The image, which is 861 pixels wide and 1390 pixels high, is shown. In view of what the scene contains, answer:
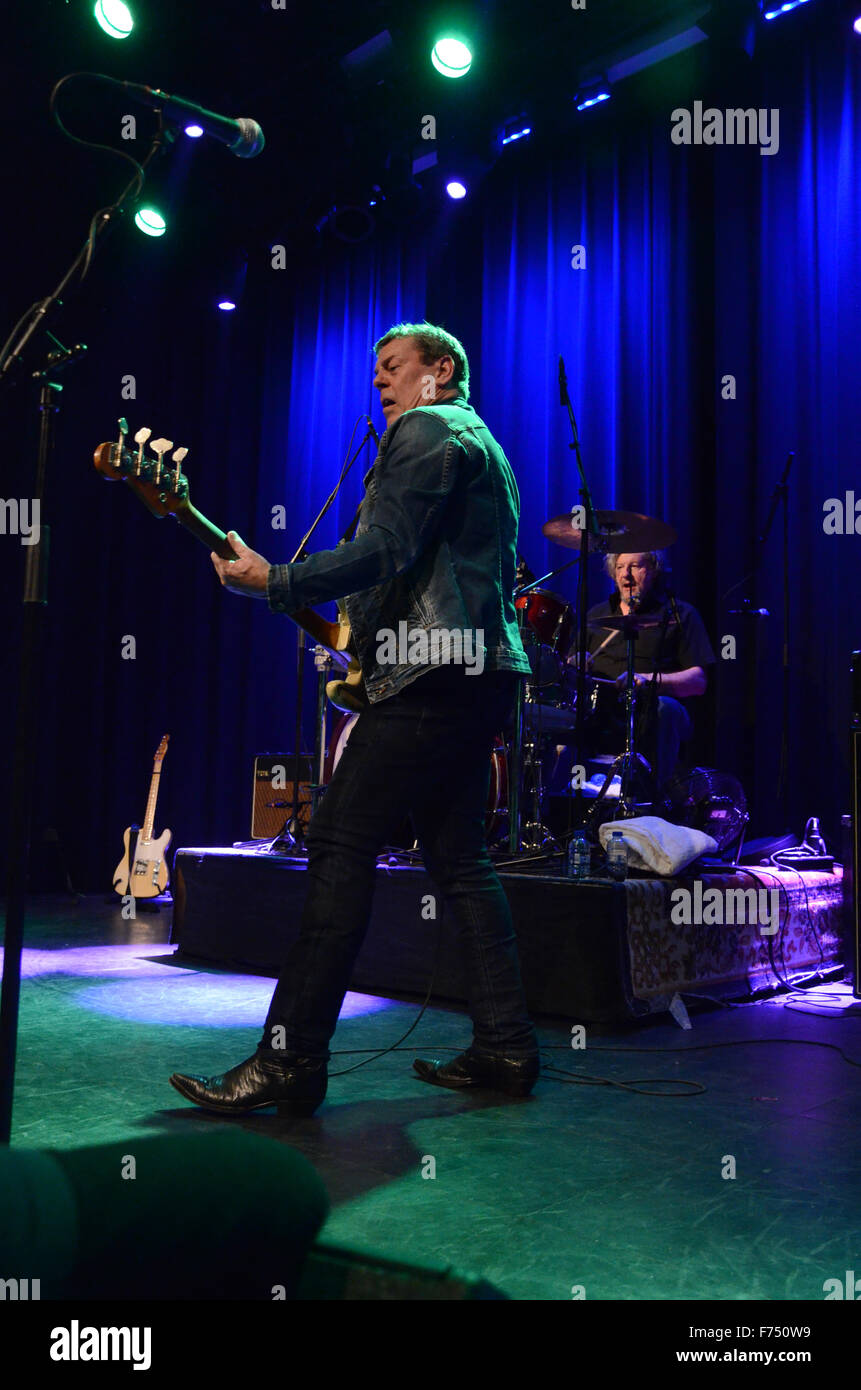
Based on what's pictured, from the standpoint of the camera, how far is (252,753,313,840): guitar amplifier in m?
6.29

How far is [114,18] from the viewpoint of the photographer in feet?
18.0

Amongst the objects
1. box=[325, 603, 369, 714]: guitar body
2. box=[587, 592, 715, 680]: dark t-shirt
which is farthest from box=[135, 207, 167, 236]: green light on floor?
box=[325, 603, 369, 714]: guitar body

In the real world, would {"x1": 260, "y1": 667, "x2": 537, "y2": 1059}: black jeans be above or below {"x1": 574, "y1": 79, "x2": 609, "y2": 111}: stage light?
below

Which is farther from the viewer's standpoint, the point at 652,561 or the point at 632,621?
the point at 652,561

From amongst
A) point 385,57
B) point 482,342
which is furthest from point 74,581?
point 385,57

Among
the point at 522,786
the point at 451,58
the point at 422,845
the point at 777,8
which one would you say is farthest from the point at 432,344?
the point at 777,8

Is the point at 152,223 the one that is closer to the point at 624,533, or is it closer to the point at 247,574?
the point at 624,533

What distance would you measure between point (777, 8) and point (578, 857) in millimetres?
5365

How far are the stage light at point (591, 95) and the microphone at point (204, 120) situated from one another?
5.24 meters

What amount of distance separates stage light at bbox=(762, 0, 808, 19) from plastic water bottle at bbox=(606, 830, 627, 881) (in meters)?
5.16

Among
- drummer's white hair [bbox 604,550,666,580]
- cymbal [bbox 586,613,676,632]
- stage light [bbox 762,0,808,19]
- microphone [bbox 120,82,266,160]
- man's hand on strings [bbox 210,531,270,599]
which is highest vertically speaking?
stage light [bbox 762,0,808,19]

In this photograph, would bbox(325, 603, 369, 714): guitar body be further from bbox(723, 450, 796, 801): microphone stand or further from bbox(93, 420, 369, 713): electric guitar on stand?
bbox(723, 450, 796, 801): microphone stand

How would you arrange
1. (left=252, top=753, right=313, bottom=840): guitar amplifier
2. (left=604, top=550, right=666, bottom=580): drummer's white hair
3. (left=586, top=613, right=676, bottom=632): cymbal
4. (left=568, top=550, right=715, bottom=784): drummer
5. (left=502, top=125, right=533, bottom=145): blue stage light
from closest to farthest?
(left=586, top=613, right=676, bottom=632): cymbal, (left=568, top=550, right=715, bottom=784): drummer, (left=604, top=550, right=666, bottom=580): drummer's white hair, (left=252, top=753, right=313, bottom=840): guitar amplifier, (left=502, top=125, right=533, bottom=145): blue stage light
